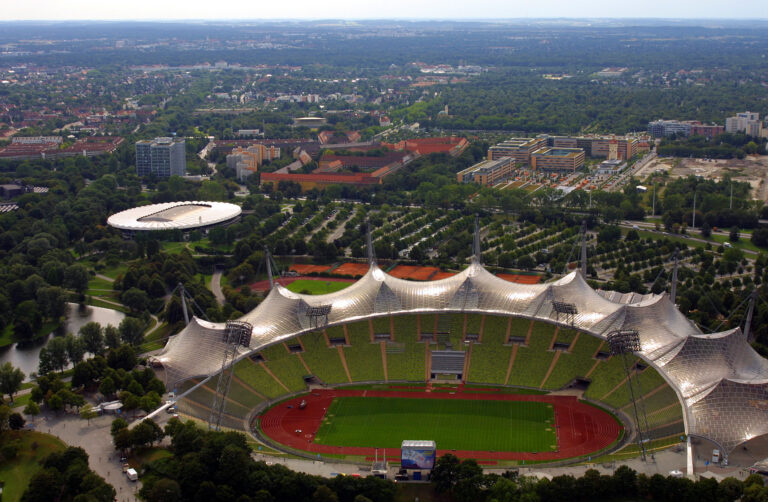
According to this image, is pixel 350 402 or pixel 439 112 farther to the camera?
pixel 439 112

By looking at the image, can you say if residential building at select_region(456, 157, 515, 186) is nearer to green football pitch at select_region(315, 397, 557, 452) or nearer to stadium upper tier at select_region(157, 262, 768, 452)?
stadium upper tier at select_region(157, 262, 768, 452)

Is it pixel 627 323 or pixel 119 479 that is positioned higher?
pixel 627 323

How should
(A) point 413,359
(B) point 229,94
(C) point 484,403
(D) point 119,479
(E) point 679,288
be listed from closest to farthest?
1. (D) point 119,479
2. (C) point 484,403
3. (A) point 413,359
4. (E) point 679,288
5. (B) point 229,94

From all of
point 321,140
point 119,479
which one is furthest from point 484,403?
point 321,140

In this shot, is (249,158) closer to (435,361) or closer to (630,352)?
(435,361)

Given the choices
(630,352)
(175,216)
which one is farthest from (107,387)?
(175,216)

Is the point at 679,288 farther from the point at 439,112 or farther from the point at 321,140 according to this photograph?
the point at 439,112

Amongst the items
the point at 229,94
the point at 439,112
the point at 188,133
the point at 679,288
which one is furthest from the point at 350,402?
the point at 229,94

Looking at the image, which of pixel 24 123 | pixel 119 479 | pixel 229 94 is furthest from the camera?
pixel 229 94
